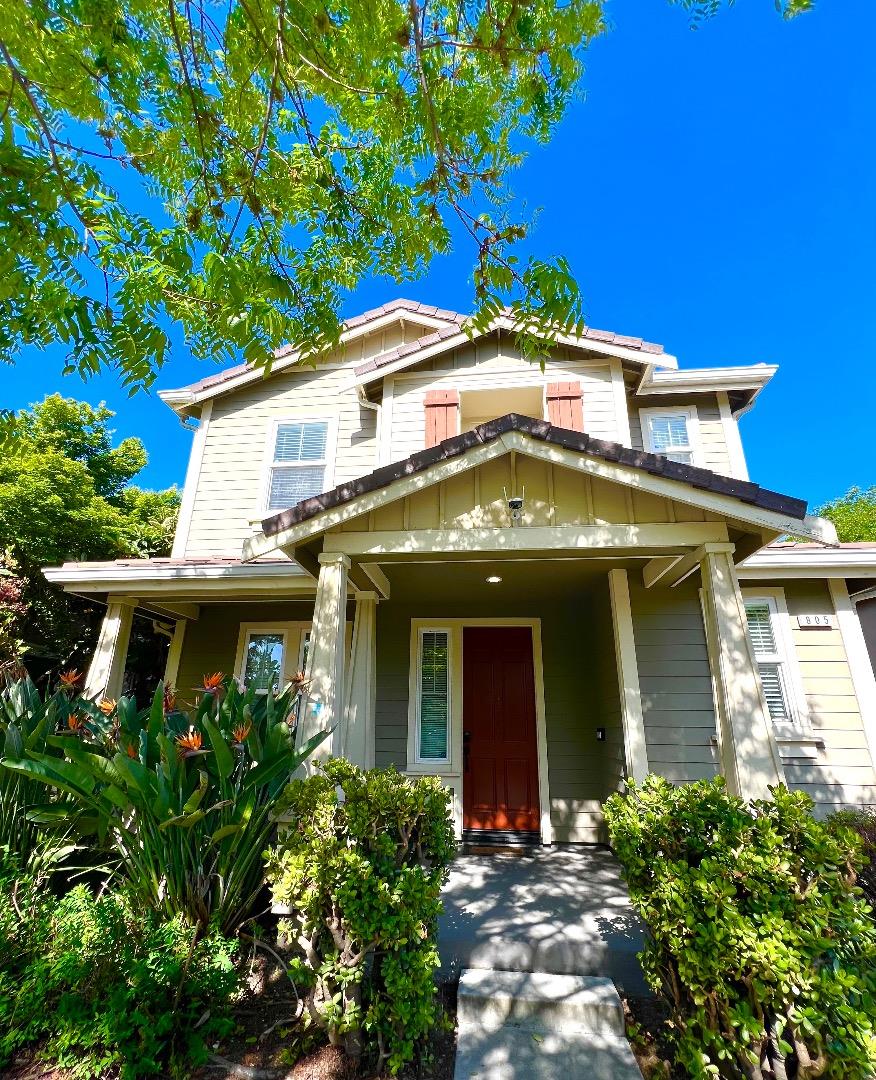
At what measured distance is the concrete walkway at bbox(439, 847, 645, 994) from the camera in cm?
342

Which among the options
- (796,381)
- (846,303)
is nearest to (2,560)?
(846,303)

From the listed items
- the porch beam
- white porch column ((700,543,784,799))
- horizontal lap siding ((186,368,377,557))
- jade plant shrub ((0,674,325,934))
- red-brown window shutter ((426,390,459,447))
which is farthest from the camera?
horizontal lap siding ((186,368,377,557))

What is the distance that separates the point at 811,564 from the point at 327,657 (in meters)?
5.48

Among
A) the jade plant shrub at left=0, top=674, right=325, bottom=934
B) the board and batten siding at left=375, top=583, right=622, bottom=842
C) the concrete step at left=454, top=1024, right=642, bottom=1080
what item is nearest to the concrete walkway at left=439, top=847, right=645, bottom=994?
the concrete step at left=454, top=1024, right=642, bottom=1080

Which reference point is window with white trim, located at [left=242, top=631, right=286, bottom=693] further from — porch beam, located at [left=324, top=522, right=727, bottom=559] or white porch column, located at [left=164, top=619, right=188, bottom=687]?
porch beam, located at [left=324, top=522, right=727, bottom=559]

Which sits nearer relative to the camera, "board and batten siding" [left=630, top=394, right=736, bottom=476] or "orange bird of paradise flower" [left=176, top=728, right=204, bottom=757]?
"orange bird of paradise flower" [left=176, top=728, right=204, bottom=757]

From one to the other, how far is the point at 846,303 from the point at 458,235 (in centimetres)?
2290

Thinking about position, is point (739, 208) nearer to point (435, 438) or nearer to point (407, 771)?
point (435, 438)

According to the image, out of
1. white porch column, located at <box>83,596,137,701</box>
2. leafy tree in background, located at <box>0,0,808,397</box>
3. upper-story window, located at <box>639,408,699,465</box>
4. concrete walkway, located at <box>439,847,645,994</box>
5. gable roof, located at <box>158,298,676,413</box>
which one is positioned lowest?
concrete walkway, located at <box>439,847,645,994</box>

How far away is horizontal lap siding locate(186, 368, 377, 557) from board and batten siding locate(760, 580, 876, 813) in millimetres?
5690

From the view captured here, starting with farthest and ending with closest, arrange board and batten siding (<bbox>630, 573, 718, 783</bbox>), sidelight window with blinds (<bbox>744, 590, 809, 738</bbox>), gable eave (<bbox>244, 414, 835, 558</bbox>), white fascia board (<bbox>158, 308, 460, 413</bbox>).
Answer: white fascia board (<bbox>158, 308, 460, 413</bbox>) < sidelight window with blinds (<bbox>744, 590, 809, 738</bbox>) < board and batten siding (<bbox>630, 573, 718, 783</bbox>) < gable eave (<bbox>244, 414, 835, 558</bbox>)

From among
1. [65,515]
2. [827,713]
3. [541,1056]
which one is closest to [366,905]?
[541,1056]

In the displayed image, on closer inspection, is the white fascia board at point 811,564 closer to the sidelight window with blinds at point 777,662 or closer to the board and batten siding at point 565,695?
the sidelight window with blinds at point 777,662

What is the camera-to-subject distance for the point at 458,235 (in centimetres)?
365
